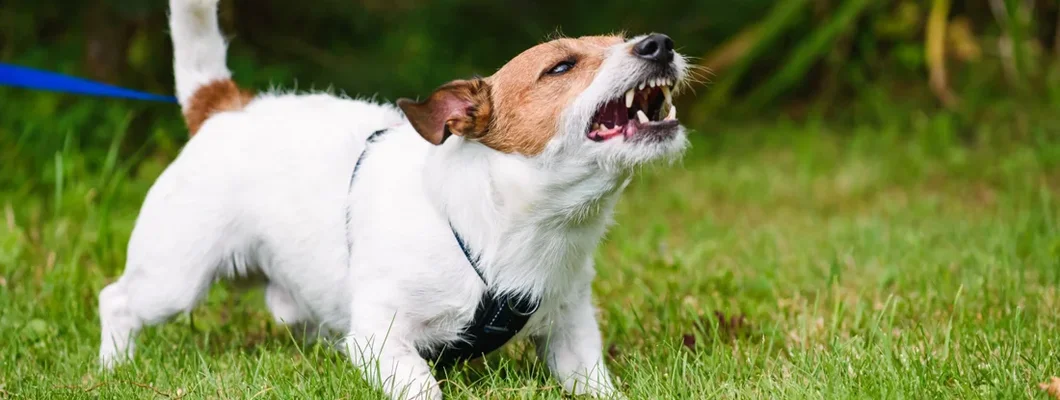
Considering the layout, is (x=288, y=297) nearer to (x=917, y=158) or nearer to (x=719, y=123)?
(x=917, y=158)

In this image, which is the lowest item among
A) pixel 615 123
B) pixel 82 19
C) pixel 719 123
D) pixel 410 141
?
pixel 719 123

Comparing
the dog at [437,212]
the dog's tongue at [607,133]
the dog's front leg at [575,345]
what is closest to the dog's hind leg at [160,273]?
the dog at [437,212]

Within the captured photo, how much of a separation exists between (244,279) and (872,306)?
211cm

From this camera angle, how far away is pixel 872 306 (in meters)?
3.93

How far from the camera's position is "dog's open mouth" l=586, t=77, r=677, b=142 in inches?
112

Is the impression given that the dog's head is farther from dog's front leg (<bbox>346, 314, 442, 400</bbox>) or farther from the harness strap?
dog's front leg (<bbox>346, 314, 442, 400</bbox>)

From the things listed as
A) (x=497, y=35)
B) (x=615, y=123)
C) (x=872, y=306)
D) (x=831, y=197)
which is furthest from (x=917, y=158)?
(x=615, y=123)

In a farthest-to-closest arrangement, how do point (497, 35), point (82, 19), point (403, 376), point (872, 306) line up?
point (497, 35), point (82, 19), point (872, 306), point (403, 376)

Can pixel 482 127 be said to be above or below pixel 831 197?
above

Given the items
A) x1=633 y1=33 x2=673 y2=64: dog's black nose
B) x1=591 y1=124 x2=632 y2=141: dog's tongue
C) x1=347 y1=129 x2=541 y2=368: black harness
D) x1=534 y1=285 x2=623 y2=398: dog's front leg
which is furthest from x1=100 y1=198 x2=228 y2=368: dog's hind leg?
x1=633 y1=33 x2=673 y2=64: dog's black nose

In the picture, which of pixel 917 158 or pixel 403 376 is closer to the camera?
pixel 403 376

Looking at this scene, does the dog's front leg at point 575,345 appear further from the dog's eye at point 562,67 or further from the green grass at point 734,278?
the dog's eye at point 562,67

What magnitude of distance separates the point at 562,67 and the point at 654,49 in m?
0.26

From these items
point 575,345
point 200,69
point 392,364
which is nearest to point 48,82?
point 200,69
